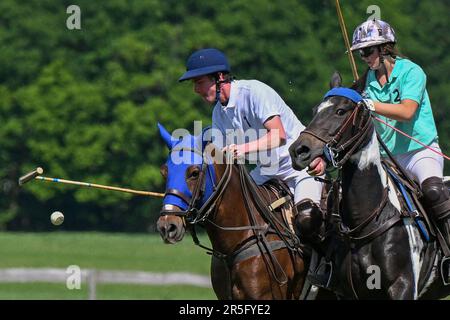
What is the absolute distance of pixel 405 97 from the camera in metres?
9.40

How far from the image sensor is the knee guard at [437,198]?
928 centimetres

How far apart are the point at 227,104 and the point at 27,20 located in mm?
46900

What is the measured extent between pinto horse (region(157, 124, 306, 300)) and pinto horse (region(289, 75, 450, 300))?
40 centimetres

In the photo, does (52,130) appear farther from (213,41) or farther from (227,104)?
(227,104)

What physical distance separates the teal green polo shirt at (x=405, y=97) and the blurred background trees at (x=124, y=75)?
42192 mm

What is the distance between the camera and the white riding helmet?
953 centimetres

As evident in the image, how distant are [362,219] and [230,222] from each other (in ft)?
3.45

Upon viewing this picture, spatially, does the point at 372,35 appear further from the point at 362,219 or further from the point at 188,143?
the point at 188,143

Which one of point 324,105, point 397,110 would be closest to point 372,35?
point 397,110

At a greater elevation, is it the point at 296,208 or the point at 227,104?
the point at 227,104

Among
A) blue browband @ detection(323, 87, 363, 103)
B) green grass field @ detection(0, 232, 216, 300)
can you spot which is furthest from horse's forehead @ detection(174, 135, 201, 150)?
green grass field @ detection(0, 232, 216, 300)

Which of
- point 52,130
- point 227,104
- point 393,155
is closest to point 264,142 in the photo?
point 227,104

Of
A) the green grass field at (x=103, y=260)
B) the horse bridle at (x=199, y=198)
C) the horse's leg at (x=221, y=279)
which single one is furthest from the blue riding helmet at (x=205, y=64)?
the green grass field at (x=103, y=260)

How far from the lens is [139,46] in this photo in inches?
2153
